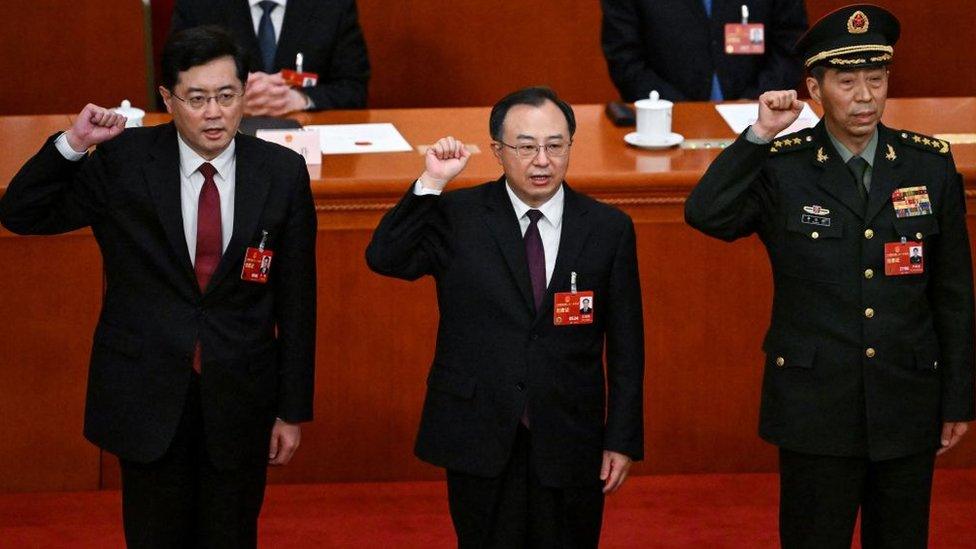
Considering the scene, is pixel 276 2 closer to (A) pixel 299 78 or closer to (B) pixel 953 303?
(A) pixel 299 78

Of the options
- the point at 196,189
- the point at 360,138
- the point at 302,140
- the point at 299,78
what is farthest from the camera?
the point at 299,78

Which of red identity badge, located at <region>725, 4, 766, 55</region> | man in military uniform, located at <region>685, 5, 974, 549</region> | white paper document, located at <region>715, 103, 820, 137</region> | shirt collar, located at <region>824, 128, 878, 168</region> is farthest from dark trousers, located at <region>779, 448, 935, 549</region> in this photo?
red identity badge, located at <region>725, 4, 766, 55</region>

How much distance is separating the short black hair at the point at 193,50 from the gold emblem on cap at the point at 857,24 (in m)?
1.09

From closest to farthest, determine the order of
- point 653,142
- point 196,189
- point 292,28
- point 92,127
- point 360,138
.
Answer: point 92,127 < point 196,189 < point 653,142 < point 360,138 < point 292,28

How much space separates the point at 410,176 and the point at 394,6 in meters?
2.18

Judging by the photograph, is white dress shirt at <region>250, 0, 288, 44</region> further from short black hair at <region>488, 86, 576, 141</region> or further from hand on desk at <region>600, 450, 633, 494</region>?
hand on desk at <region>600, 450, 633, 494</region>

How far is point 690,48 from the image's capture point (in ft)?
16.1

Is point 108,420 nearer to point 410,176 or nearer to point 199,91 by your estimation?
point 199,91

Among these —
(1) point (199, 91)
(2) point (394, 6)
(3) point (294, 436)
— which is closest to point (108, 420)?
(3) point (294, 436)

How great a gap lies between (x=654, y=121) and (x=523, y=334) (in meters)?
1.50

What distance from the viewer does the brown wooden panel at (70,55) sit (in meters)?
5.57

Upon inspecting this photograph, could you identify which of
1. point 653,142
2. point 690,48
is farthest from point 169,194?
point 690,48

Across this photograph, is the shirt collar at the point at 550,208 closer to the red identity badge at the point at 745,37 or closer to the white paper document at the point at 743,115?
the white paper document at the point at 743,115

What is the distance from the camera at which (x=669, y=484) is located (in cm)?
391
